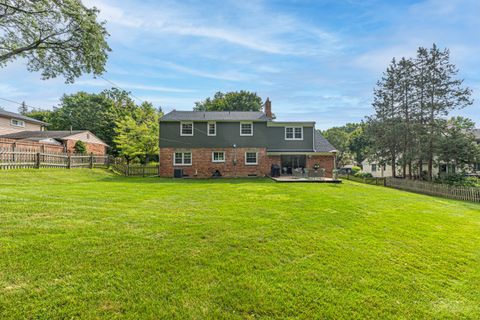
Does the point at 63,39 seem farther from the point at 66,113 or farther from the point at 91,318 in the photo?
the point at 66,113

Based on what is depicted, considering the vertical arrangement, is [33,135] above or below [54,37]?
below

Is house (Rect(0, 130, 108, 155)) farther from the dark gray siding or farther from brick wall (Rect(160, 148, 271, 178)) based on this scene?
the dark gray siding

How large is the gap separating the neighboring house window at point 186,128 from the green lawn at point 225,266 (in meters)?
14.8

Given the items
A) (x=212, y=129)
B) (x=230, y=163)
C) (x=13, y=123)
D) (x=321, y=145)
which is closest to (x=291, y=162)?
(x=321, y=145)

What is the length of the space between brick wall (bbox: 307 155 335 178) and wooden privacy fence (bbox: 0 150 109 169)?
20.2m

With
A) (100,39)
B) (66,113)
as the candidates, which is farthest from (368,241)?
(66,113)

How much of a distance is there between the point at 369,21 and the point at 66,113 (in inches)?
1824

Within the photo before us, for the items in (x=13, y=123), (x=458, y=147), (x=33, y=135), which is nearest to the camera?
(x=458, y=147)

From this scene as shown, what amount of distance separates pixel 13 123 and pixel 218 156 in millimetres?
26432

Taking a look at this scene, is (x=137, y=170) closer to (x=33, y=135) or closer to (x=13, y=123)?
(x=33, y=135)

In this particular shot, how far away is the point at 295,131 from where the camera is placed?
21.1 m

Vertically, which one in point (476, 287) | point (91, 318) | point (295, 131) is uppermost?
point (295, 131)

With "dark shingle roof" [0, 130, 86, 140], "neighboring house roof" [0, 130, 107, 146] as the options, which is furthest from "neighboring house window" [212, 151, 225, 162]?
Answer: "dark shingle roof" [0, 130, 86, 140]

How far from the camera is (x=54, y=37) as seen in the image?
10086mm
